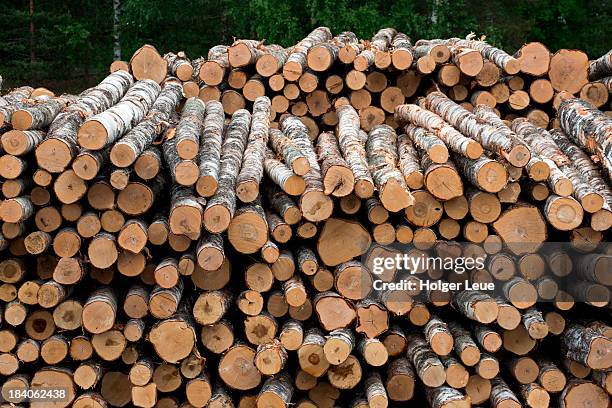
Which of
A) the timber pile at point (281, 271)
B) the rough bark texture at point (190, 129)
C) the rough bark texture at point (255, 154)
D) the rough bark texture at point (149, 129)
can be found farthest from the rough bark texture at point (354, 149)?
the rough bark texture at point (149, 129)

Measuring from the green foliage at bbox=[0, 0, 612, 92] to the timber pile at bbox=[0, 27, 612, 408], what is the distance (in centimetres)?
769

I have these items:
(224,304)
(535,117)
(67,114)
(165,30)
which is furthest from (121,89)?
(165,30)

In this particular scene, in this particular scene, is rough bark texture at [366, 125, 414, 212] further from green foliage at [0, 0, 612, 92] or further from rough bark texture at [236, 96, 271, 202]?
green foliage at [0, 0, 612, 92]

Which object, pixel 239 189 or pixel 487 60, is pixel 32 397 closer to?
pixel 239 189

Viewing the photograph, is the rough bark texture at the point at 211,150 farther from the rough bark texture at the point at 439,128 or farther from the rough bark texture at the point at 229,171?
the rough bark texture at the point at 439,128

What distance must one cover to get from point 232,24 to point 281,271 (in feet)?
37.6

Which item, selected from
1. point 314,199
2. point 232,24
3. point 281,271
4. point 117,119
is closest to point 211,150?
point 117,119

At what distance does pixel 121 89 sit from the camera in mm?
5789

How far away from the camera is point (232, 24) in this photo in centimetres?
1523

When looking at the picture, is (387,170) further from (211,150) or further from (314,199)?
(211,150)

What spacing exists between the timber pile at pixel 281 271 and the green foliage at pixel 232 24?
25.2 ft

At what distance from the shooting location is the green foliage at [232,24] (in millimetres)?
12438

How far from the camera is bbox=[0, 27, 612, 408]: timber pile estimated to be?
4500mm

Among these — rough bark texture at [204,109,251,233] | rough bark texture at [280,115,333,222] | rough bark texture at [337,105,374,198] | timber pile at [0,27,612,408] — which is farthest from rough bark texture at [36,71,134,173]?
rough bark texture at [337,105,374,198]
